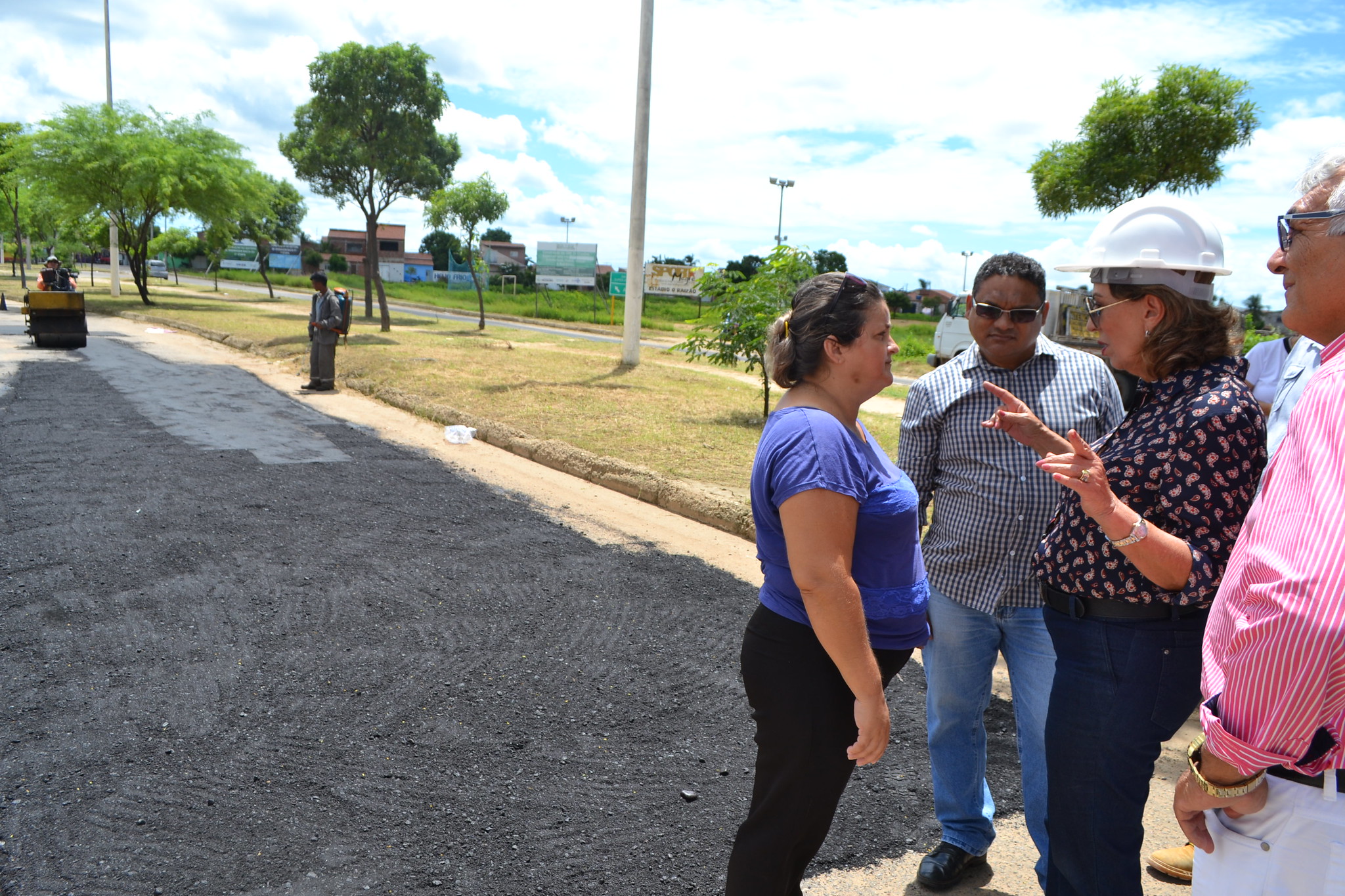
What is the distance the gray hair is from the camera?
56.4 inches

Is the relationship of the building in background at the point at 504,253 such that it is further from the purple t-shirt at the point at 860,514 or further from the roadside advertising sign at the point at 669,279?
the purple t-shirt at the point at 860,514

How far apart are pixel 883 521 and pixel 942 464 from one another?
95cm

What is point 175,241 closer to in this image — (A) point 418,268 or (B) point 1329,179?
(A) point 418,268

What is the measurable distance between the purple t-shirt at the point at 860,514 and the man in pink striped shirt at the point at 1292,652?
73 centimetres

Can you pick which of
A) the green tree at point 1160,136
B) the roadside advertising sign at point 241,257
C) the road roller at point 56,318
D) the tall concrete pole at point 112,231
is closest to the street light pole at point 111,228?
the tall concrete pole at point 112,231

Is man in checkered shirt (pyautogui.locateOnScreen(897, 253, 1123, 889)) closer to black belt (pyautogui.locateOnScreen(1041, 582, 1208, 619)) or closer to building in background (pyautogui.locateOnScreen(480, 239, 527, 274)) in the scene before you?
black belt (pyautogui.locateOnScreen(1041, 582, 1208, 619))

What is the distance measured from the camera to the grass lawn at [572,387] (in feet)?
32.1

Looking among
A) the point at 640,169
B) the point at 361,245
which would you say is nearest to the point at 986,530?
the point at 640,169

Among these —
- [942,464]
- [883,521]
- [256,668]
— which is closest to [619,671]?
[256,668]

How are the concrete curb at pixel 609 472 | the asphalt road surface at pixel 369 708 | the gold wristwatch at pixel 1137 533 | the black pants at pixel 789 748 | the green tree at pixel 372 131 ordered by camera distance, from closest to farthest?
1. the gold wristwatch at pixel 1137 533
2. the black pants at pixel 789 748
3. the asphalt road surface at pixel 369 708
4. the concrete curb at pixel 609 472
5. the green tree at pixel 372 131

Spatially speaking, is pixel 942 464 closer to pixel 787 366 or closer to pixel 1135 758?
pixel 787 366

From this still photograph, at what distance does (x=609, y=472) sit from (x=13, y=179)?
1517 inches

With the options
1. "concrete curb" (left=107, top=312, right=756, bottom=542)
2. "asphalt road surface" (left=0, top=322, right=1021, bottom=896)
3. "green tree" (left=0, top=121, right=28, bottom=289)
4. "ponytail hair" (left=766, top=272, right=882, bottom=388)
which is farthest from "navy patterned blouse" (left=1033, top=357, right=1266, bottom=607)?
"green tree" (left=0, top=121, right=28, bottom=289)

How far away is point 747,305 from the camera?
37.9 feet
